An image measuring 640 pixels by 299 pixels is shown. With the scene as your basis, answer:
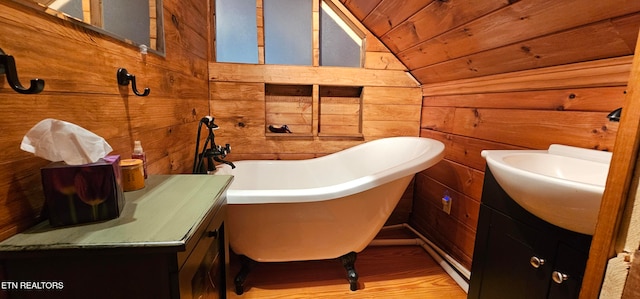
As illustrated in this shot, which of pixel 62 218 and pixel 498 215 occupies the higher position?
pixel 62 218

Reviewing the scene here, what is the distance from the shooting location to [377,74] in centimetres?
201

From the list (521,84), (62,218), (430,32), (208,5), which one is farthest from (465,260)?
(208,5)

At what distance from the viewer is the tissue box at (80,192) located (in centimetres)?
52

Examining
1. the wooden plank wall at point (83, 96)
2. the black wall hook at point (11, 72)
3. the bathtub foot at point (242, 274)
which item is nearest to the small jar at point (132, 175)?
the wooden plank wall at point (83, 96)

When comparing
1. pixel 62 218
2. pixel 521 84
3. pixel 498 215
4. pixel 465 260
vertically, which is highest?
pixel 521 84

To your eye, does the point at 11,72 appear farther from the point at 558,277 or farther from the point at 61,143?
the point at 558,277

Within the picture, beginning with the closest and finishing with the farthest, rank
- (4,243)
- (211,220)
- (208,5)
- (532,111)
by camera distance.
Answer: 1. (4,243)
2. (211,220)
3. (532,111)
4. (208,5)

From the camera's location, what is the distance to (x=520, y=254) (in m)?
0.89

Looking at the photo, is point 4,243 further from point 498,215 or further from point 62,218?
point 498,215

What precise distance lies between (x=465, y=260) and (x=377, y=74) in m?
1.38

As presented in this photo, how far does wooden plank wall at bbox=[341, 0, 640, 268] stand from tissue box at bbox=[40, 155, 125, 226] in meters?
1.39

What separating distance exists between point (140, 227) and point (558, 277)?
1097mm

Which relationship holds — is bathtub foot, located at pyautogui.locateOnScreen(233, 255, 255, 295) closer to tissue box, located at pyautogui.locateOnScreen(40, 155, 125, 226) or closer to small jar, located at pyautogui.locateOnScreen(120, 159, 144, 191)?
small jar, located at pyautogui.locateOnScreen(120, 159, 144, 191)

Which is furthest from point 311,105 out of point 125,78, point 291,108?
point 125,78
